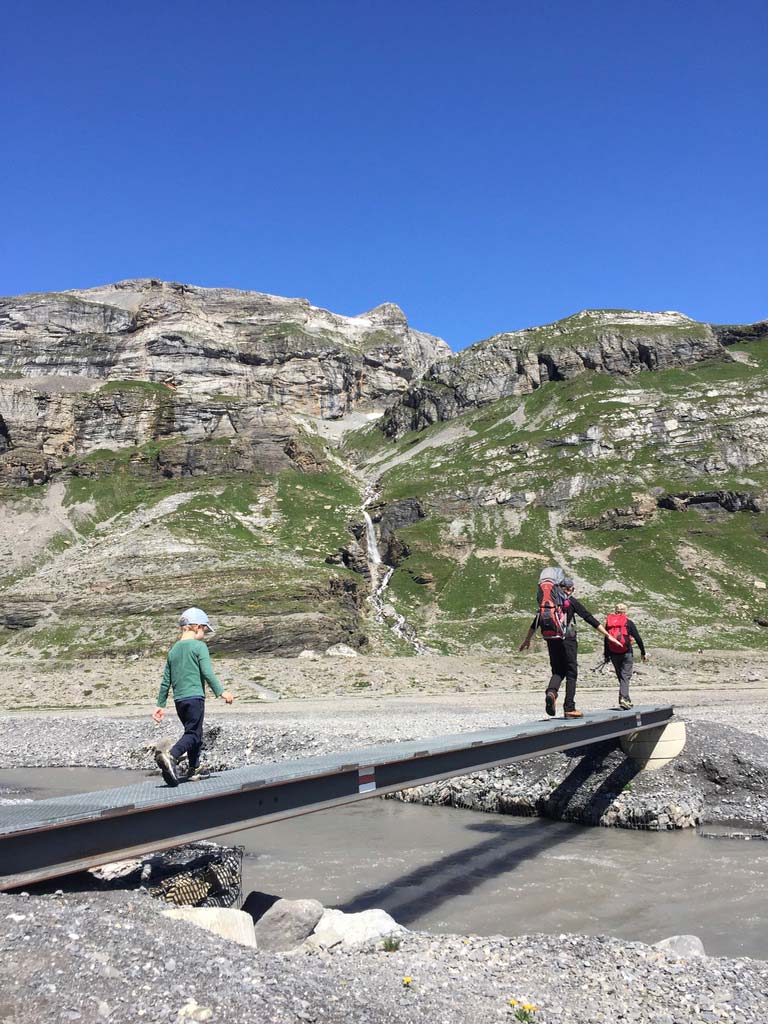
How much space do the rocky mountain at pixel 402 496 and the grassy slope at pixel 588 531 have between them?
42cm

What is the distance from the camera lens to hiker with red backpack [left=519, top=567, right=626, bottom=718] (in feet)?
49.8

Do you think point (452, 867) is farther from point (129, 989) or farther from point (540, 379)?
point (540, 379)

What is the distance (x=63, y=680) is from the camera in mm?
59250

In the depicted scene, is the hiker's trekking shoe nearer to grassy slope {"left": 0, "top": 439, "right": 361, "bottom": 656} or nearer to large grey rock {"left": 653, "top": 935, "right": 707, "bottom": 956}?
large grey rock {"left": 653, "top": 935, "right": 707, "bottom": 956}

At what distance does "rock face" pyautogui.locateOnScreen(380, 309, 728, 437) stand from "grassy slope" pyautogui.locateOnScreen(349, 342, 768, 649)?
7.29 metres

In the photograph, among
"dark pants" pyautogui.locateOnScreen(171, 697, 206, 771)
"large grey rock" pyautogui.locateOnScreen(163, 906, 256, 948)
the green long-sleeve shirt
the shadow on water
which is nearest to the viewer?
"large grey rock" pyautogui.locateOnScreen(163, 906, 256, 948)

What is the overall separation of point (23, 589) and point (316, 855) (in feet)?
271

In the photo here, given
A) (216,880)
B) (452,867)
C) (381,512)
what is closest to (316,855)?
(452,867)

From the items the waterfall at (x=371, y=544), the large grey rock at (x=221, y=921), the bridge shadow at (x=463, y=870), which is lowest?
the bridge shadow at (x=463, y=870)

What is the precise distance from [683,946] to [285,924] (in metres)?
4.67

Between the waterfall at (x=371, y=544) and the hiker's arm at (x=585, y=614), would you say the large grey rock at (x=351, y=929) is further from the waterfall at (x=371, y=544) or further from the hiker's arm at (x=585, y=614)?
the waterfall at (x=371, y=544)

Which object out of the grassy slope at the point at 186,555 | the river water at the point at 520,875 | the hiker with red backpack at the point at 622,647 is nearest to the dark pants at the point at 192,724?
the river water at the point at 520,875

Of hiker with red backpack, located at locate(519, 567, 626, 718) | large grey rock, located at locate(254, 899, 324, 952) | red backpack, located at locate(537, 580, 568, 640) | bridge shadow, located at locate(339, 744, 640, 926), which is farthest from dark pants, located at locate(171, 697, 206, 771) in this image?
red backpack, located at locate(537, 580, 568, 640)

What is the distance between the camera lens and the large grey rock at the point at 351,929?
8.33 meters
